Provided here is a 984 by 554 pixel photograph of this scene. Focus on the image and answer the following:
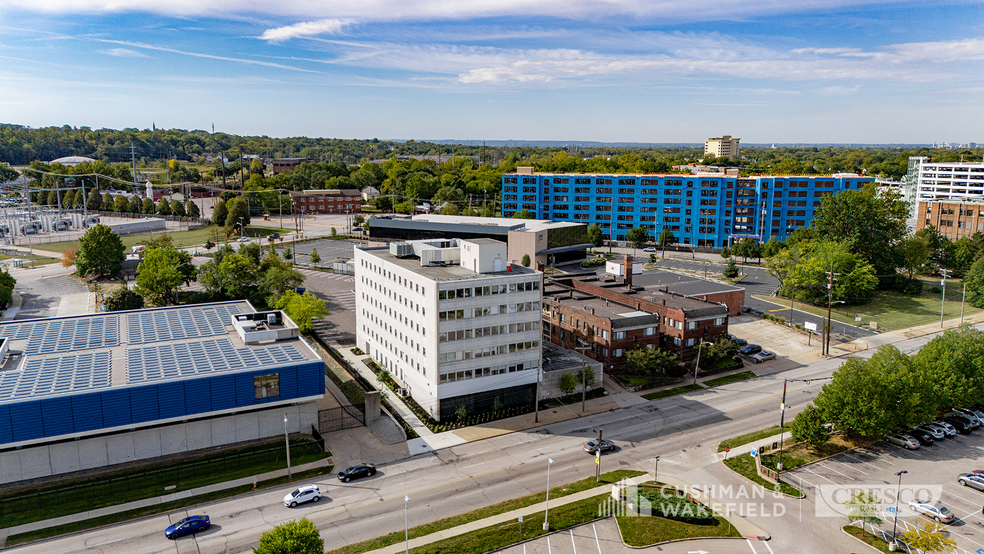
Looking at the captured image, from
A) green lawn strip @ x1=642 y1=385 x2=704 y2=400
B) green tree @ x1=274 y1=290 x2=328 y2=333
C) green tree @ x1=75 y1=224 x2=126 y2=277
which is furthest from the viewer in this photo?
green tree @ x1=75 y1=224 x2=126 y2=277

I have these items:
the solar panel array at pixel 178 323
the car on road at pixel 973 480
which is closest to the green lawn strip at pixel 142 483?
the solar panel array at pixel 178 323

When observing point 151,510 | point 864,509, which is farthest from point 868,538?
point 151,510

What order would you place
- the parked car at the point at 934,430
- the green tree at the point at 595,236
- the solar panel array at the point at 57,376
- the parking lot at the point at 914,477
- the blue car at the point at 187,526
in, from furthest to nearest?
the green tree at the point at 595,236 → the parked car at the point at 934,430 → the solar panel array at the point at 57,376 → the parking lot at the point at 914,477 → the blue car at the point at 187,526

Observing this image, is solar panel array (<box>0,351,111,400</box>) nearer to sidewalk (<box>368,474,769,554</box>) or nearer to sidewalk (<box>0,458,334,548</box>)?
sidewalk (<box>0,458,334,548</box>)

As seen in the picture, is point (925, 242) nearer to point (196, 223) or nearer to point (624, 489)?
point (624, 489)

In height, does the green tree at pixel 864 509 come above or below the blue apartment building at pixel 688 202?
below

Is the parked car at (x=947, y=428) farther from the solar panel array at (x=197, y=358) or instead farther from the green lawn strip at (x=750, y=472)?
the solar panel array at (x=197, y=358)

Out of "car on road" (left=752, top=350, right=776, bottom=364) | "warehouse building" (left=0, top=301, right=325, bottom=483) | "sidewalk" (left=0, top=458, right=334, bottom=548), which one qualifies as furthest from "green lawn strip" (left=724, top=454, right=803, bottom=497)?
"warehouse building" (left=0, top=301, right=325, bottom=483)
